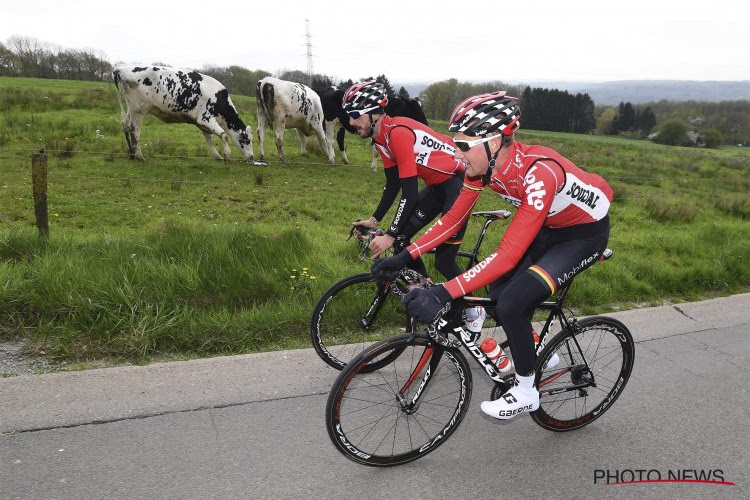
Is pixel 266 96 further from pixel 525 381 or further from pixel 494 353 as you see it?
pixel 525 381

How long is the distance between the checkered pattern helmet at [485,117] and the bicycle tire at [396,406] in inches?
48.7

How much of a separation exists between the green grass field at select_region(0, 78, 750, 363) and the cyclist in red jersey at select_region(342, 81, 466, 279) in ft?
4.19

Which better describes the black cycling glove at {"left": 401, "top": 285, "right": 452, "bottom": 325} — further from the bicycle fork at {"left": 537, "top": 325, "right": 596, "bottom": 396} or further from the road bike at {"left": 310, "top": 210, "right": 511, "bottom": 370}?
the bicycle fork at {"left": 537, "top": 325, "right": 596, "bottom": 396}

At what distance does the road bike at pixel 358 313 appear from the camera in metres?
3.82

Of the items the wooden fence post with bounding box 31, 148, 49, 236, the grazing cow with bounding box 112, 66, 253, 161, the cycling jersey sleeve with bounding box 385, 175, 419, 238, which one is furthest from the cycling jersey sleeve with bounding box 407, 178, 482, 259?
the grazing cow with bounding box 112, 66, 253, 161

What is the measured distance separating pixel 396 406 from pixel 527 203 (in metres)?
1.54

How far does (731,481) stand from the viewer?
2908 mm

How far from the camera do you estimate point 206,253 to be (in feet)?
16.8

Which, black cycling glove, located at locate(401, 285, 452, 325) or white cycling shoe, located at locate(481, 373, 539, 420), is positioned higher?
black cycling glove, located at locate(401, 285, 452, 325)

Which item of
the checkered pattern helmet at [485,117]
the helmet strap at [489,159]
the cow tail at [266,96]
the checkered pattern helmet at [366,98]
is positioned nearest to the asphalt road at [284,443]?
the helmet strap at [489,159]

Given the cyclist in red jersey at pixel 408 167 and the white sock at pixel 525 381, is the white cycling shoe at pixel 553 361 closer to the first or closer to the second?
the white sock at pixel 525 381

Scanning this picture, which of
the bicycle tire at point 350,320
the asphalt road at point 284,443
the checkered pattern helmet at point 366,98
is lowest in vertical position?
the asphalt road at point 284,443

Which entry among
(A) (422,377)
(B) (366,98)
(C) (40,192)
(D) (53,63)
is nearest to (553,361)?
(A) (422,377)

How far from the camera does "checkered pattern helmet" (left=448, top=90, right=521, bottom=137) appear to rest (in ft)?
9.39
